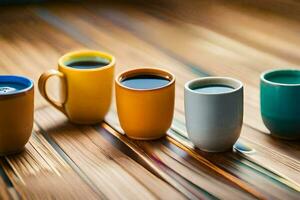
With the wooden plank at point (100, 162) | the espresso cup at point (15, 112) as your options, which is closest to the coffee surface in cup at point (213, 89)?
the wooden plank at point (100, 162)

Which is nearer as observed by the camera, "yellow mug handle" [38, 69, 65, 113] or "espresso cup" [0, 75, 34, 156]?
"espresso cup" [0, 75, 34, 156]

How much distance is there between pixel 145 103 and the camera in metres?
0.90

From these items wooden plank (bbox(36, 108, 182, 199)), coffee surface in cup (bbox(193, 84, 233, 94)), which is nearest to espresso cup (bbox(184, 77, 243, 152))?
coffee surface in cup (bbox(193, 84, 233, 94))

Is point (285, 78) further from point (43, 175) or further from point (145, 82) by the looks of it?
point (43, 175)

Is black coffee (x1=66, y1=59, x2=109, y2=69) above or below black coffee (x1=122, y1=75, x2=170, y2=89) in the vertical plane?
above

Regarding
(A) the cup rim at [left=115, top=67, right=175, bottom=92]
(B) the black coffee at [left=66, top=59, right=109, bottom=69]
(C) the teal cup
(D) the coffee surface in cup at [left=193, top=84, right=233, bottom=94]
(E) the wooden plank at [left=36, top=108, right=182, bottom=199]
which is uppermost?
(B) the black coffee at [left=66, top=59, right=109, bottom=69]

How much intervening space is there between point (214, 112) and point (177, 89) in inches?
10.4

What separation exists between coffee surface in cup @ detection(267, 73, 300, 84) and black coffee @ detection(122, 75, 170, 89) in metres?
0.16

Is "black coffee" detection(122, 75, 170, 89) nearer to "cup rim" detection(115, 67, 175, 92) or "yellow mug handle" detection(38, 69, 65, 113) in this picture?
"cup rim" detection(115, 67, 175, 92)

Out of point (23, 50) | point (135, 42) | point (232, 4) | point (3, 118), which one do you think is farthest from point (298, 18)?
point (3, 118)

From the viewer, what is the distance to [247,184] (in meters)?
0.82

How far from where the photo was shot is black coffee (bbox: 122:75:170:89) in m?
0.93

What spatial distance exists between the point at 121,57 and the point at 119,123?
34 cm

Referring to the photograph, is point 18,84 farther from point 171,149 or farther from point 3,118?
point 171,149
